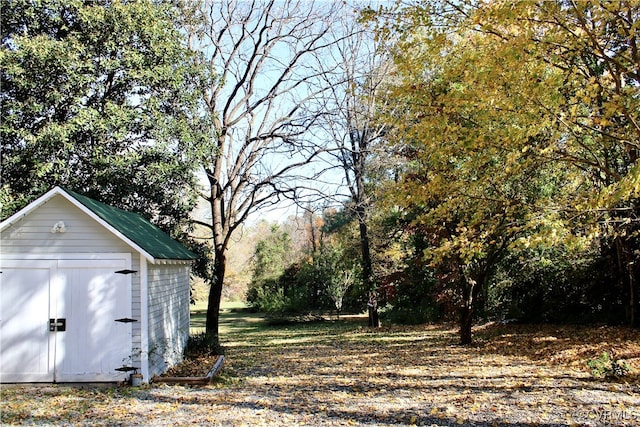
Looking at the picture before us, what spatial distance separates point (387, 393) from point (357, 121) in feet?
40.1

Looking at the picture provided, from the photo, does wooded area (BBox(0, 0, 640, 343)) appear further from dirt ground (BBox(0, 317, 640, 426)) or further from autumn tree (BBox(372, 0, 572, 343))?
dirt ground (BBox(0, 317, 640, 426))

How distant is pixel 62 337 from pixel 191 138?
6.98 metres

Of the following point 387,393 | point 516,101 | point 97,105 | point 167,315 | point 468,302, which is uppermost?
point 97,105

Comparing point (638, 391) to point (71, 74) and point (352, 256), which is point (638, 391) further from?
Result: point (352, 256)

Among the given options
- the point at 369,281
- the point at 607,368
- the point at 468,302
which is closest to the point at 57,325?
the point at 607,368

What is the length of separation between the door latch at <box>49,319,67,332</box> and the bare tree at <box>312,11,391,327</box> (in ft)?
27.1

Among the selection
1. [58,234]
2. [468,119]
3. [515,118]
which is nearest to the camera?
[515,118]

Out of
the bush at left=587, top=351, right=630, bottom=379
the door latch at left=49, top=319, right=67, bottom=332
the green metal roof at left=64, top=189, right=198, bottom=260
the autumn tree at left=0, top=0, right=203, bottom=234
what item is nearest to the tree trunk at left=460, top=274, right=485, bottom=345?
the bush at left=587, top=351, right=630, bottom=379

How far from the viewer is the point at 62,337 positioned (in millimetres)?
8523

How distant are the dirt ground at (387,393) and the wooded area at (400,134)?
2.11 metres

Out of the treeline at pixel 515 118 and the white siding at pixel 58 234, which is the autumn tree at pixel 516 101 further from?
the white siding at pixel 58 234

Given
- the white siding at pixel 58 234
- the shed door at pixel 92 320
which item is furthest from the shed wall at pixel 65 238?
the shed door at pixel 92 320

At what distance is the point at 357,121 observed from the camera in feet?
60.2

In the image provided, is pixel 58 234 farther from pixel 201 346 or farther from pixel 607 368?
pixel 607 368
